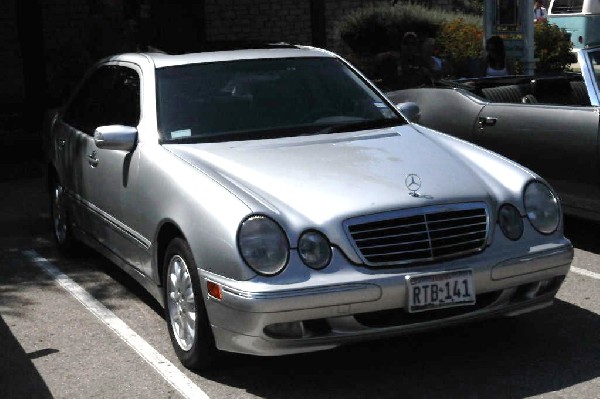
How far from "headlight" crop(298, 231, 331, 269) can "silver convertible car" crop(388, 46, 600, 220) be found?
Answer: 209cm

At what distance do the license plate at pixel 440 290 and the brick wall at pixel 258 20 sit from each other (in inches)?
677

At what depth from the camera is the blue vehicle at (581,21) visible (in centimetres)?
2575

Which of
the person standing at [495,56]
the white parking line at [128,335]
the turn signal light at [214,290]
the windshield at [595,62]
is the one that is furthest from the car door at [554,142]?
the person standing at [495,56]

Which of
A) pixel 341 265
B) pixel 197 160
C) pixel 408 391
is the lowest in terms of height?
pixel 408 391

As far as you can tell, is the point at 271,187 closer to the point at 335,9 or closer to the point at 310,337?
the point at 310,337

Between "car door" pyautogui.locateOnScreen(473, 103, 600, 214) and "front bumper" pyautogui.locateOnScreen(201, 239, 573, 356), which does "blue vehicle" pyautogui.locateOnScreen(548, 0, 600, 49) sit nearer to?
"car door" pyautogui.locateOnScreen(473, 103, 600, 214)

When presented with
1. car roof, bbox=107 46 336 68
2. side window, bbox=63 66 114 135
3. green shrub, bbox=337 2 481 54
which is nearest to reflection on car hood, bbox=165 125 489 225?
car roof, bbox=107 46 336 68

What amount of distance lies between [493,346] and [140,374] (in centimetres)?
179

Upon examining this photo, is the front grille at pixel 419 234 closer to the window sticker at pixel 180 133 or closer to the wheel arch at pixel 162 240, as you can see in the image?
the wheel arch at pixel 162 240

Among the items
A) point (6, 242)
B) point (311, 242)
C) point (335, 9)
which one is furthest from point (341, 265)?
point (335, 9)

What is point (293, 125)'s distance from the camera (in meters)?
6.30

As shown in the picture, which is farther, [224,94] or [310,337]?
[224,94]

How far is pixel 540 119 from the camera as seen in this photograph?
8.02 metres

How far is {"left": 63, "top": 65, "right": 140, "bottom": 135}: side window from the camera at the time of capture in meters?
6.70
